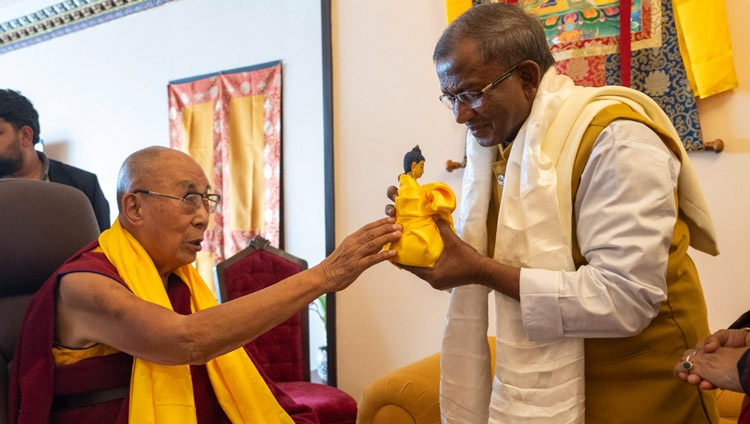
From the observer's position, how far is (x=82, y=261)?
58.0 inches

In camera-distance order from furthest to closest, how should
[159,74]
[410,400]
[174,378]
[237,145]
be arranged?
[159,74]
[237,145]
[410,400]
[174,378]

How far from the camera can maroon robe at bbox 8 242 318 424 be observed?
141cm

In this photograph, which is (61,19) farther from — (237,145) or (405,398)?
(405,398)

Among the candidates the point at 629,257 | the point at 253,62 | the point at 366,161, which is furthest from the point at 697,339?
the point at 253,62

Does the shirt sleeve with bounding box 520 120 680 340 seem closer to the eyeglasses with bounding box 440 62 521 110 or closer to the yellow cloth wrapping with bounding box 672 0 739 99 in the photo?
the eyeglasses with bounding box 440 62 521 110

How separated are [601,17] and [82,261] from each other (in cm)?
218

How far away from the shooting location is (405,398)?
7.34 feet

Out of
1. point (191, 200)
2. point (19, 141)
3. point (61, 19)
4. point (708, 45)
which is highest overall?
point (61, 19)

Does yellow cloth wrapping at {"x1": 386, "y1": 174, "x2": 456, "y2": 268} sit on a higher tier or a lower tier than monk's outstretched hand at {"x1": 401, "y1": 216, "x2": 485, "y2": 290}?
higher

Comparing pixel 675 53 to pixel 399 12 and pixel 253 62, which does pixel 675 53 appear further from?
pixel 253 62

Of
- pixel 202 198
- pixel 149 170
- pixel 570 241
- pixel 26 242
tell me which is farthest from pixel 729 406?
pixel 26 242

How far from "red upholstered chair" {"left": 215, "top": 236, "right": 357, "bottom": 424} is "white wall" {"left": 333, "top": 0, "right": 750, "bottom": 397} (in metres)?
0.44

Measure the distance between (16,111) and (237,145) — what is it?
1.55 meters

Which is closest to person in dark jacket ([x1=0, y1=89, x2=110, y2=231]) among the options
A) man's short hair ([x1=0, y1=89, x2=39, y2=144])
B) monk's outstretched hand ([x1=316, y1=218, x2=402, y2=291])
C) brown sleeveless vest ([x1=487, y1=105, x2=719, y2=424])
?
man's short hair ([x1=0, y1=89, x2=39, y2=144])
